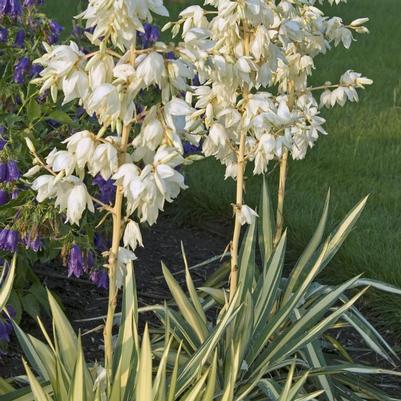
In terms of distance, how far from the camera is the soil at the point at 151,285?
373 centimetres

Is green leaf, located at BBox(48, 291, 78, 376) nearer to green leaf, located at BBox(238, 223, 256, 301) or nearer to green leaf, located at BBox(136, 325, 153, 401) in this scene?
green leaf, located at BBox(136, 325, 153, 401)

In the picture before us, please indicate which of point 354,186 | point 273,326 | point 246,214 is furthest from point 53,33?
point 354,186

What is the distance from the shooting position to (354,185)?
574 cm

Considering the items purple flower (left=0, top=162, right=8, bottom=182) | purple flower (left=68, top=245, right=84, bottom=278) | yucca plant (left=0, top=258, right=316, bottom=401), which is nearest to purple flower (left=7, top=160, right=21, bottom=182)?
purple flower (left=0, top=162, right=8, bottom=182)

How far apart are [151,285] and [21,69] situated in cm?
133

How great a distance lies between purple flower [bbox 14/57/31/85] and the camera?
11.6ft

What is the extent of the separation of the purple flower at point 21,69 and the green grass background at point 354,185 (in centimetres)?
174

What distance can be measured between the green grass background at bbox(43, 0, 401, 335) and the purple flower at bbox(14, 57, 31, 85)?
5.72 ft

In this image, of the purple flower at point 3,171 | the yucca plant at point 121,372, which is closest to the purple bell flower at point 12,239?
the purple flower at point 3,171

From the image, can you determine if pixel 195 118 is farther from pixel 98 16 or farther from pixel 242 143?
pixel 98 16

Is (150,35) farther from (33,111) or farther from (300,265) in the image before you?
(300,265)

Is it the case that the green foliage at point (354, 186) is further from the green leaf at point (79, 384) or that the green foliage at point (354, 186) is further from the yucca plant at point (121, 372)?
the green leaf at point (79, 384)

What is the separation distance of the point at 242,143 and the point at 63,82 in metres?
0.91

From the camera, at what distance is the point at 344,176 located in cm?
594
